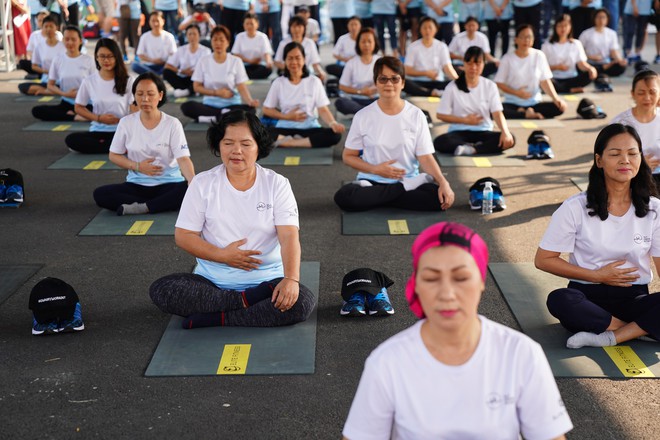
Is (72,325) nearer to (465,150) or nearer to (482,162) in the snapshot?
(482,162)

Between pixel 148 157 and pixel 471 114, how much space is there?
2943 mm

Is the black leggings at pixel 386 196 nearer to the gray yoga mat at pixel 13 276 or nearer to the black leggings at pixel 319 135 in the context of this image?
the gray yoga mat at pixel 13 276

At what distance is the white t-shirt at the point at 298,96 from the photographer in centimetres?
767

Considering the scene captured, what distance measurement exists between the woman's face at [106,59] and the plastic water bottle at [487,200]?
313 cm

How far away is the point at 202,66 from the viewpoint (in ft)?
29.6

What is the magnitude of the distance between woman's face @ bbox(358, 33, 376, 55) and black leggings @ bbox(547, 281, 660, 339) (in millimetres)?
5334

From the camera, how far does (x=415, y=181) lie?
575 centimetres

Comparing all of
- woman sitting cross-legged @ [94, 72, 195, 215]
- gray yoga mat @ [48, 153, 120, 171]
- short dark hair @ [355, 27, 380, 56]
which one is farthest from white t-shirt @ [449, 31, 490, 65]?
woman sitting cross-legged @ [94, 72, 195, 215]

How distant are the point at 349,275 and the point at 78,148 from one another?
13.8 ft

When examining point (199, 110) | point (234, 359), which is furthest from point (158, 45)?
point (234, 359)

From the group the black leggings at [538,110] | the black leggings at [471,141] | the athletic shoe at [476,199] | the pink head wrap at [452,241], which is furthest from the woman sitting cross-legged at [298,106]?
the pink head wrap at [452,241]

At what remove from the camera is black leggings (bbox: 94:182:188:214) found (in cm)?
573

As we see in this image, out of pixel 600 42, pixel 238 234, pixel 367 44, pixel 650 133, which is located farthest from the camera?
pixel 600 42

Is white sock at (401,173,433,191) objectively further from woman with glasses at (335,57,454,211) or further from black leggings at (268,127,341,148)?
black leggings at (268,127,341,148)
